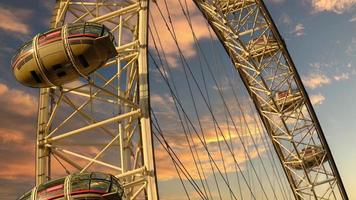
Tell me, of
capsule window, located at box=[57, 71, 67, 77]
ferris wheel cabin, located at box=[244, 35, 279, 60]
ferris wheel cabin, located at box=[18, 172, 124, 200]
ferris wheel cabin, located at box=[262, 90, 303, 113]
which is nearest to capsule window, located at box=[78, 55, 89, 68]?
capsule window, located at box=[57, 71, 67, 77]

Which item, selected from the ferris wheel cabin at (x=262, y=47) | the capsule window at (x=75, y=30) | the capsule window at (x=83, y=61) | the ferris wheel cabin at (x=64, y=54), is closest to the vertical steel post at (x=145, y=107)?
the ferris wheel cabin at (x=64, y=54)

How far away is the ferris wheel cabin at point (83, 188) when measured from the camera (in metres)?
11.7

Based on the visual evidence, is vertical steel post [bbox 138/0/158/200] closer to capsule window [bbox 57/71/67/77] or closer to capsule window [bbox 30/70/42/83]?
capsule window [bbox 57/71/67/77]

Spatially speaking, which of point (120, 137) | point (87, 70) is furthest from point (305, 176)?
point (87, 70)

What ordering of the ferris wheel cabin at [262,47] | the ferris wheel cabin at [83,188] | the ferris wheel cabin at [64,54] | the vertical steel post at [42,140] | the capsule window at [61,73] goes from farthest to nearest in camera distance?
1. the ferris wheel cabin at [262,47]
2. the vertical steel post at [42,140]
3. the capsule window at [61,73]
4. the ferris wheel cabin at [64,54]
5. the ferris wheel cabin at [83,188]

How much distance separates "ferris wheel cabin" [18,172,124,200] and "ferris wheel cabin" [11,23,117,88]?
3509 millimetres

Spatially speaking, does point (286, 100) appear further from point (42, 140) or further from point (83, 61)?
point (83, 61)

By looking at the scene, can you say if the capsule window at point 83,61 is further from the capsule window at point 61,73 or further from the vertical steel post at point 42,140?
the vertical steel post at point 42,140

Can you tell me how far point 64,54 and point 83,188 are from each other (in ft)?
14.4

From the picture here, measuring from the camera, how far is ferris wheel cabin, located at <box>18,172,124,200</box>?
11.7m

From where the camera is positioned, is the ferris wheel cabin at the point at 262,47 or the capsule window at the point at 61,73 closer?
the capsule window at the point at 61,73

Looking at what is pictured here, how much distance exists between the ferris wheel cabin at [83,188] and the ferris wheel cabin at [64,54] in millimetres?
3509

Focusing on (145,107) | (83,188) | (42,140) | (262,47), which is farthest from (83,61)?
(262,47)

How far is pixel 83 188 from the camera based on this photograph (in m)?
11.8
